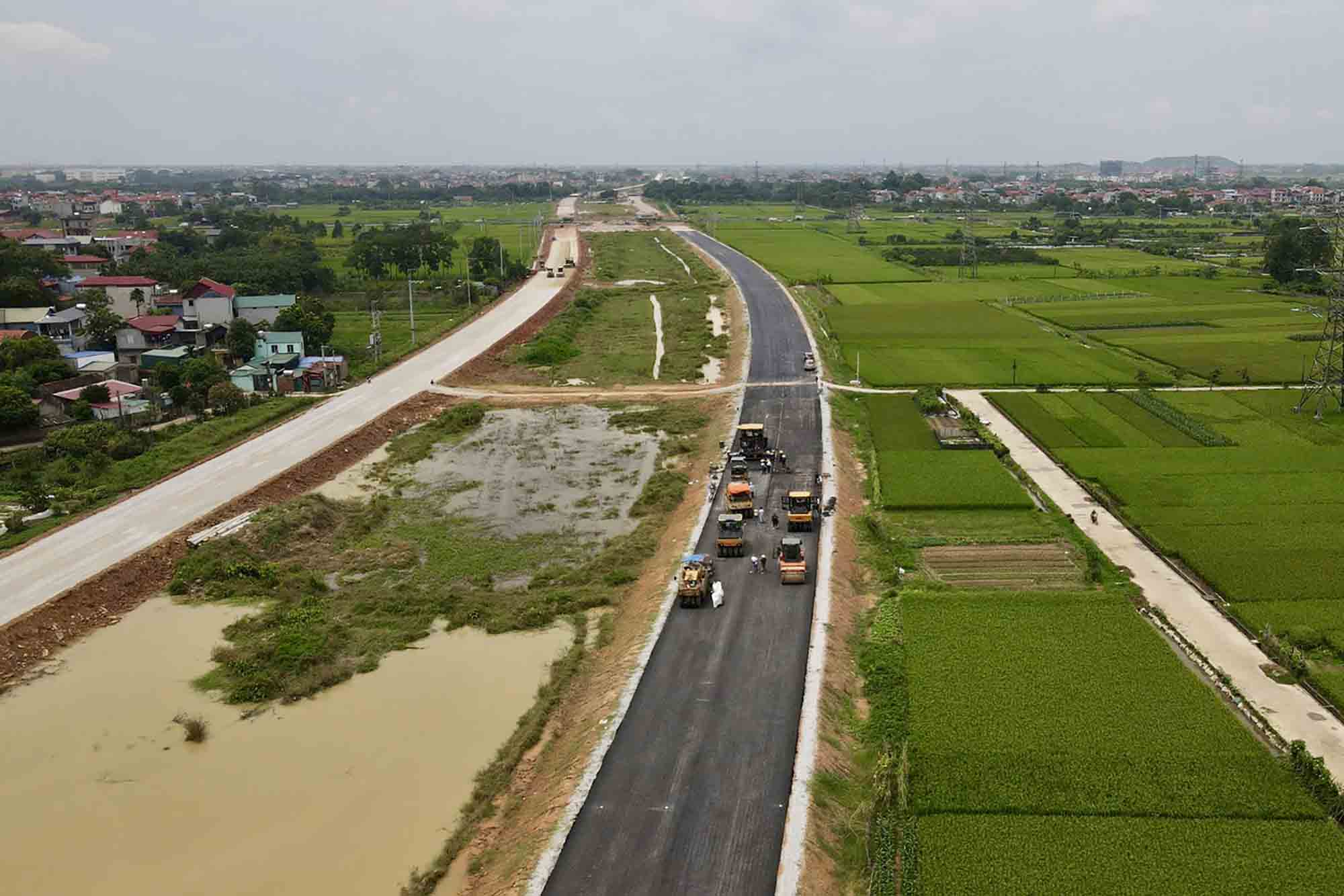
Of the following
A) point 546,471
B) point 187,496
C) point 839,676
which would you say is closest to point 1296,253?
point 546,471

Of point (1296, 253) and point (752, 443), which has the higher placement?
point (1296, 253)

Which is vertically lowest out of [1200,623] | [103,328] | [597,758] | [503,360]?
[597,758]

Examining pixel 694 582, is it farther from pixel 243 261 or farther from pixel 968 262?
pixel 968 262

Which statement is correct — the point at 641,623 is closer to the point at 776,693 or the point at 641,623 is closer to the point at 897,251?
the point at 776,693

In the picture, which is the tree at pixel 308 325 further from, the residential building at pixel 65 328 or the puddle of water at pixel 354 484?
the puddle of water at pixel 354 484

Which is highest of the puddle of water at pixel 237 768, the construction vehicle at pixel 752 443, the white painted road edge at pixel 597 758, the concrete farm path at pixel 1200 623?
the construction vehicle at pixel 752 443

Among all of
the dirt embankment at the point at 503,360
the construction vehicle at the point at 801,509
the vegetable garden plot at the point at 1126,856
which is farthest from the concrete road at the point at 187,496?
the vegetable garden plot at the point at 1126,856

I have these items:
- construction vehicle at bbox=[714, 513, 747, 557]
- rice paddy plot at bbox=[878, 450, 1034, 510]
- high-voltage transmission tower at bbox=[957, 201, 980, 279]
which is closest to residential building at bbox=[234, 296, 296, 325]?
rice paddy plot at bbox=[878, 450, 1034, 510]
